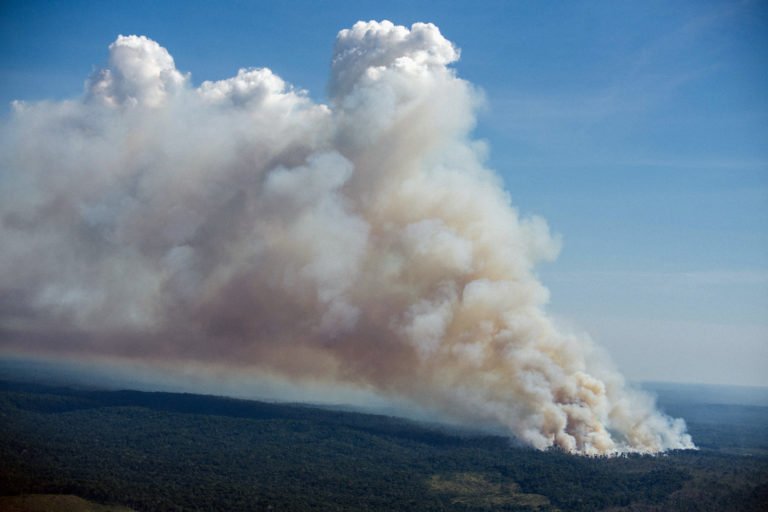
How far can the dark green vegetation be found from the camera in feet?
274

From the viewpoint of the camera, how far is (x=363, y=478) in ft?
326

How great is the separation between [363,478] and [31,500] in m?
41.2

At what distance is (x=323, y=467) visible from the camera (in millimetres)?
107188

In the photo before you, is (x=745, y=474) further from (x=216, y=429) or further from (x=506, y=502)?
(x=216, y=429)

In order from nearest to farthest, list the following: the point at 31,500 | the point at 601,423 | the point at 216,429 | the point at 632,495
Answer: the point at 31,500 < the point at 632,495 < the point at 601,423 < the point at 216,429

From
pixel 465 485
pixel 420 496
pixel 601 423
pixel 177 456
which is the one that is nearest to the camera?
pixel 420 496

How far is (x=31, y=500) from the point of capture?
78375mm

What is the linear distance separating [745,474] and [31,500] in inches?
3285

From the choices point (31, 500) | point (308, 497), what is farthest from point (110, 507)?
point (308, 497)

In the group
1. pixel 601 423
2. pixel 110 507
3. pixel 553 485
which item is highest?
pixel 601 423

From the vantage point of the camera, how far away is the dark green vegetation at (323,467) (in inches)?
3290

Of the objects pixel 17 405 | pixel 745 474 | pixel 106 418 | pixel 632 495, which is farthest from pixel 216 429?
pixel 745 474

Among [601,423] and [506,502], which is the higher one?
[601,423]

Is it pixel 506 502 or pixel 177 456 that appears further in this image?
pixel 177 456
